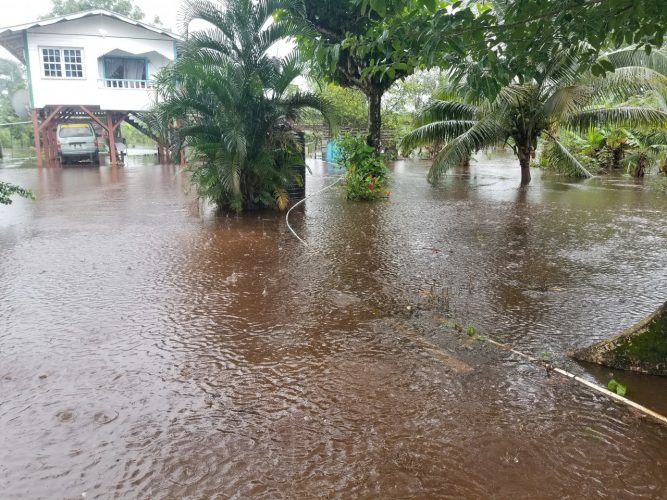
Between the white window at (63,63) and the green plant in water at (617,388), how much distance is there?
23236 mm

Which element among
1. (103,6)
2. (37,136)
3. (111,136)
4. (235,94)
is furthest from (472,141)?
(103,6)

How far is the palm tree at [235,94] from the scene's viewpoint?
849 cm

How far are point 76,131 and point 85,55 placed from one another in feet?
13.1

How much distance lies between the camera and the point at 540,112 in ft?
41.4

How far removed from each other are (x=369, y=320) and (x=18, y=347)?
8.60 feet

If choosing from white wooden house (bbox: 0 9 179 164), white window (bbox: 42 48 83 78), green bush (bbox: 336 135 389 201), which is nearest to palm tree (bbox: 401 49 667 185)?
green bush (bbox: 336 135 389 201)

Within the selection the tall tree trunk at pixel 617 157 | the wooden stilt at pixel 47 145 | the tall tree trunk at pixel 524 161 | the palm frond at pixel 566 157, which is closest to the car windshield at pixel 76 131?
the wooden stilt at pixel 47 145

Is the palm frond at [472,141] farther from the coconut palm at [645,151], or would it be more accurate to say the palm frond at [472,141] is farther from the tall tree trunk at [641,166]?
the tall tree trunk at [641,166]

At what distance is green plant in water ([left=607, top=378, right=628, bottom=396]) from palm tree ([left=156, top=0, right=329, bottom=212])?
6.51 meters

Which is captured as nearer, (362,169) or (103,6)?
(362,169)

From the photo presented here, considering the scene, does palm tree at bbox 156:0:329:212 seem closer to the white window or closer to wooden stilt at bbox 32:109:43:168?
the white window

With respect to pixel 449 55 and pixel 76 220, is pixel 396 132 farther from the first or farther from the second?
pixel 449 55

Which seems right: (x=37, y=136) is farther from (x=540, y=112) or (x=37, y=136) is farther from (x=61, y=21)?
(x=540, y=112)

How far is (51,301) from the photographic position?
4.53m
